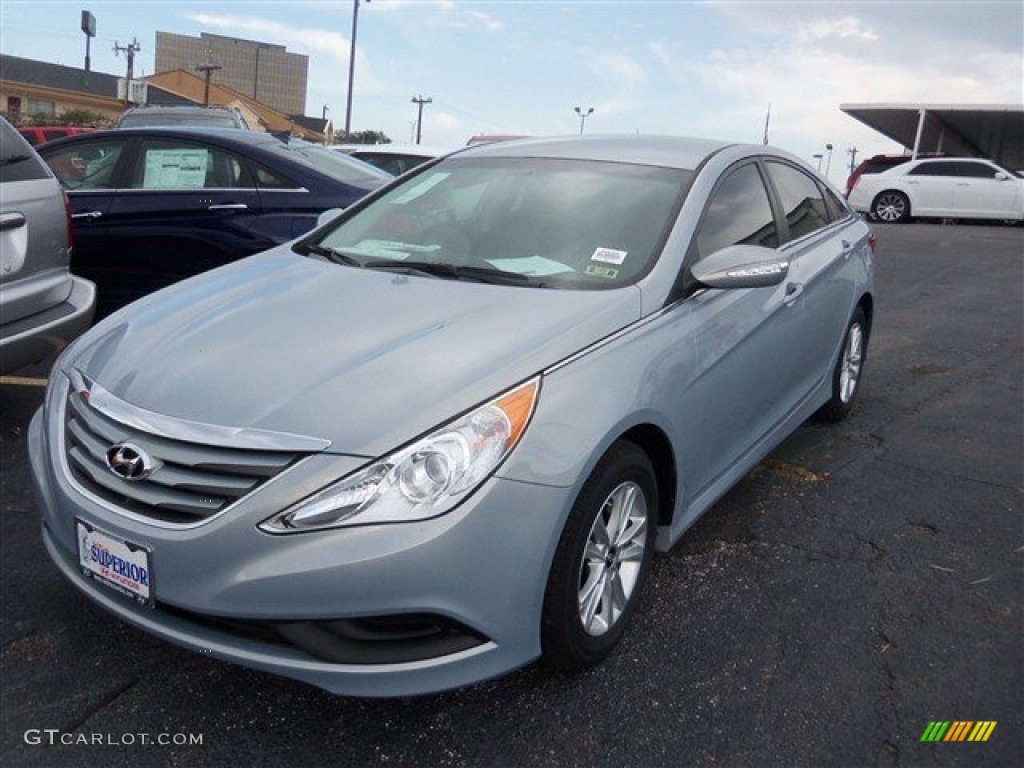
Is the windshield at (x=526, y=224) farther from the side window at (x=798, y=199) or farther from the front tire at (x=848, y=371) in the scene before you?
the front tire at (x=848, y=371)

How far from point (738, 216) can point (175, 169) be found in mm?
3986

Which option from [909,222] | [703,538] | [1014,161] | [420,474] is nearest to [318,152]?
[703,538]

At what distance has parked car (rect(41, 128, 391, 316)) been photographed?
571 cm

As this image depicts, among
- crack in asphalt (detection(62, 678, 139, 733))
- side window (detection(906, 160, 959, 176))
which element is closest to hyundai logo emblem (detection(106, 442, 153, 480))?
crack in asphalt (detection(62, 678, 139, 733))

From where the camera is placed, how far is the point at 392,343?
2.45 metres

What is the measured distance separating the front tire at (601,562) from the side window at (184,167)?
4.10 m

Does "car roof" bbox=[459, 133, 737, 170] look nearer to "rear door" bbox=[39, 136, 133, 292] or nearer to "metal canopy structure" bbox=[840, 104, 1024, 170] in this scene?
"rear door" bbox=[39, 136, 133, 292]

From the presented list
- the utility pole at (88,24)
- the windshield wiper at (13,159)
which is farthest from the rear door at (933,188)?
the utility pole at (88,24)

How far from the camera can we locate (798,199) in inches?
165

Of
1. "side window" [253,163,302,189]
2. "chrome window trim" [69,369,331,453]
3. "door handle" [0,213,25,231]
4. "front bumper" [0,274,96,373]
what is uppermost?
"side window" [253,163,302,189]

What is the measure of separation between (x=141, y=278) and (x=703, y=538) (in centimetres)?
412

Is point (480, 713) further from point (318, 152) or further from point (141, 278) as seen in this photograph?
point (318, 152)

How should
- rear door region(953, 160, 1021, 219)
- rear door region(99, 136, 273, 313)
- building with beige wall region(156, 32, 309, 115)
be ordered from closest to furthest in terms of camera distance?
rear door region(99, 136, 273, 313) < rear door region(953, 160, 1021, 219) < building with beige wall region(156, 32, 309, 115)

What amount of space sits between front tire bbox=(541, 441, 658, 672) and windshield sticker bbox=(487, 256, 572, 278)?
2.33ft
